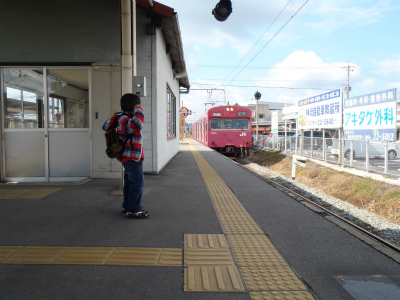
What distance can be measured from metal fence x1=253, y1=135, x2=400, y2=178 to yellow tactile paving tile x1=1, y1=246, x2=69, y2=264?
8791 millimetres

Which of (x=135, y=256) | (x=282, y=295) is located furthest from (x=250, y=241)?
(x=135, y=256)

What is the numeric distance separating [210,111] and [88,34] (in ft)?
40.9

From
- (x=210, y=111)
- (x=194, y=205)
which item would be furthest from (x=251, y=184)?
(x=210, y=111)

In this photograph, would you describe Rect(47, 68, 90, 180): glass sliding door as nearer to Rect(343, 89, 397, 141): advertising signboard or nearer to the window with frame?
the window with frame

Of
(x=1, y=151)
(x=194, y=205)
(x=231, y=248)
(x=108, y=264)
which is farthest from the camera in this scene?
(x=1, y=151)

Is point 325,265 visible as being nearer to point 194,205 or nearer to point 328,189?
point 194,205

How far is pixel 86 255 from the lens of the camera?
327cm

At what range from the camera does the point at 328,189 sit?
1102 centimetres

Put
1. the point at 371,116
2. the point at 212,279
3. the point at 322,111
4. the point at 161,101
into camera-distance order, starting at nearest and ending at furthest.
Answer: the point at 212,279 → the point at 161,101 → the point at 371,116 → the point at 322,111

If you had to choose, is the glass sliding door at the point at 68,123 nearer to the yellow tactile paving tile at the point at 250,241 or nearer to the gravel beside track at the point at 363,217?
the yellow tactile paving tile at the point at 250,241

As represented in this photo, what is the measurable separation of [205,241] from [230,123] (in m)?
16.3

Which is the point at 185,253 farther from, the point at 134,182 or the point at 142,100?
Result: the point at 142,100

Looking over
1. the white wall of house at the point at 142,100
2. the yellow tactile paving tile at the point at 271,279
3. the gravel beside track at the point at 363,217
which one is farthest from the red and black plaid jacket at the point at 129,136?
the gravel beside track at the point at 363,217

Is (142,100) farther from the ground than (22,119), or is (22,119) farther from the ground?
(142,100)
